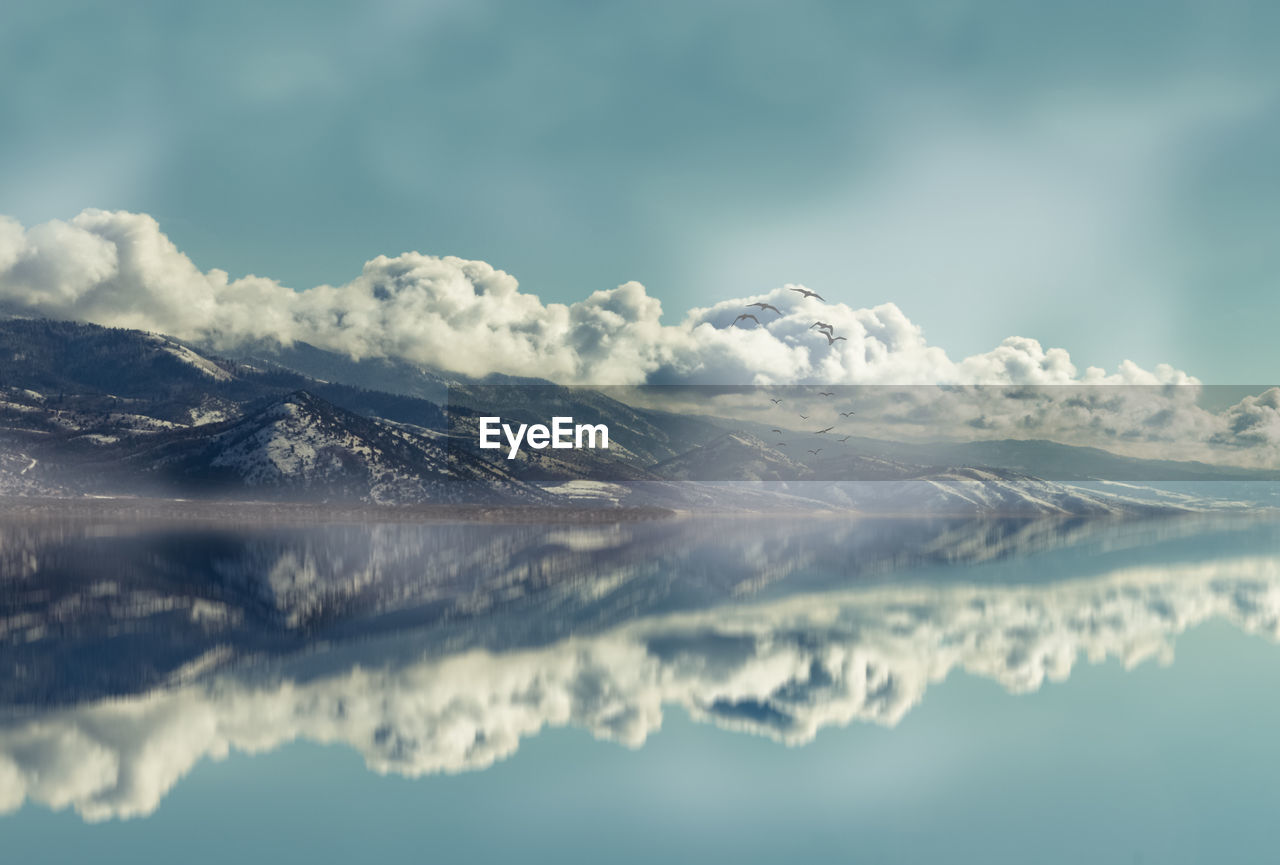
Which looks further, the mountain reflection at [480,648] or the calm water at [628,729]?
the mountain reflection at [480,648]

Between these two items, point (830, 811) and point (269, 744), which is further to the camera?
point (269, 744)

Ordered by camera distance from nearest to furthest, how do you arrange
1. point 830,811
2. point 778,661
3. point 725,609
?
point 830,811 < point 778,661 < point 725,609

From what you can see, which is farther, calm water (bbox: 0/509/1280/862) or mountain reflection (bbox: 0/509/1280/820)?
mountain reflection (bbox: 0/509/1280/820)

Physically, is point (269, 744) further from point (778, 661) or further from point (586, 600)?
point (586, 600)

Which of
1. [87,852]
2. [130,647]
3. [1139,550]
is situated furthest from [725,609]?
[1139,550]

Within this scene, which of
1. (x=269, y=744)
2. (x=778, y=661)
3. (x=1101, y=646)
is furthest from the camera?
(x=1101, y=646)
